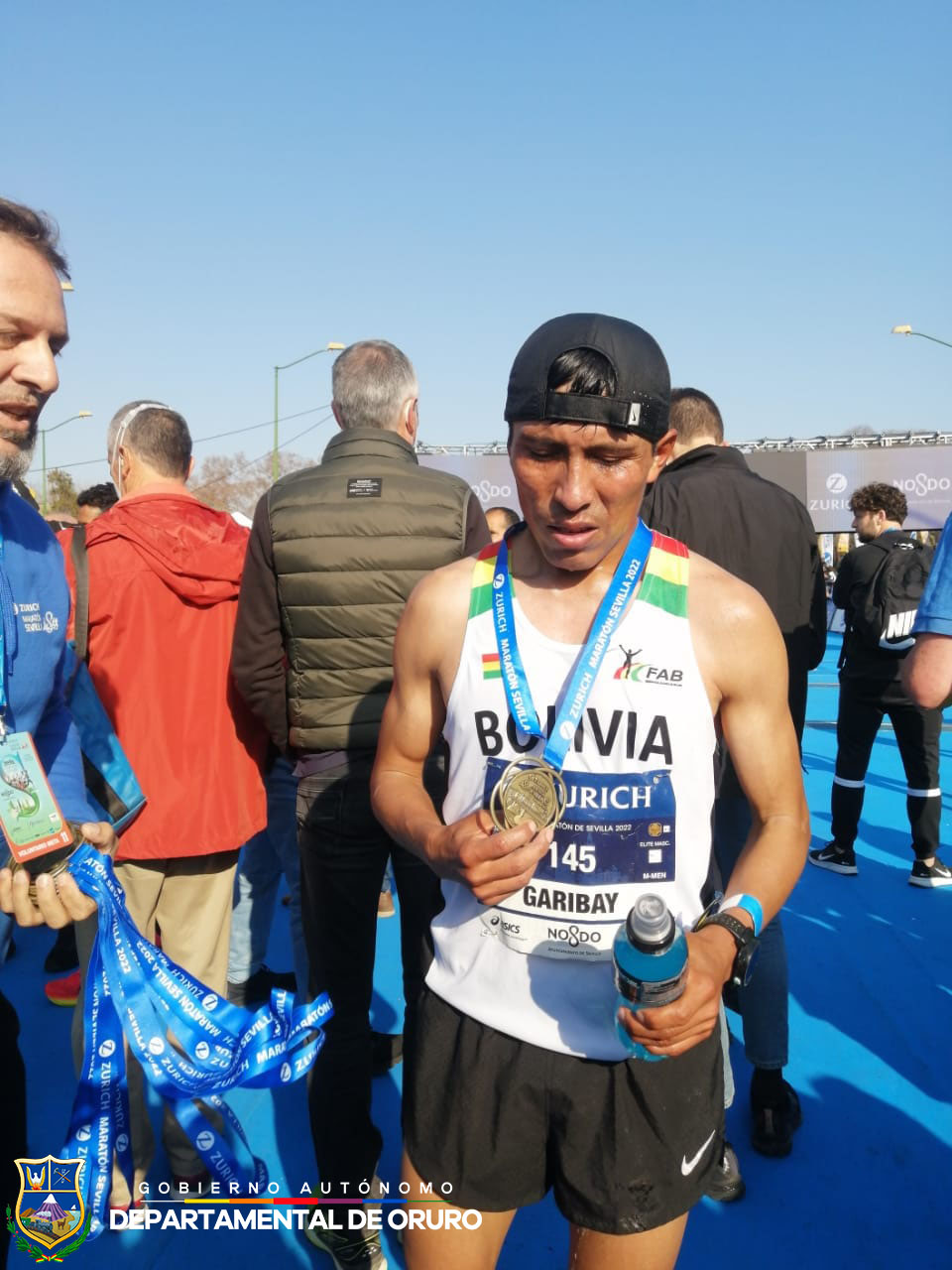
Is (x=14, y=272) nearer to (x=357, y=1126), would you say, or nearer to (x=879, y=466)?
(x=357, y=1126)

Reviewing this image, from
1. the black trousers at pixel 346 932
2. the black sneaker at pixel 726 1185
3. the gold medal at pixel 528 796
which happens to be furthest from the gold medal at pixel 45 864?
the black sneaker at pixel 726 1185

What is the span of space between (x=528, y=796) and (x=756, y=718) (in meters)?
0.48

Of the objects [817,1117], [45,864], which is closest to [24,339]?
[45,864]

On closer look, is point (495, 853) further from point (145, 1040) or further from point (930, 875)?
point (930, 875)

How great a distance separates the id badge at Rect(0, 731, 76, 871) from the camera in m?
1.63

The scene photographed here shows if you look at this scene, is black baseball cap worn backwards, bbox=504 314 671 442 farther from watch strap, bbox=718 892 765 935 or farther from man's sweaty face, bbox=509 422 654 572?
watch strap, bbox=718 892 765 935

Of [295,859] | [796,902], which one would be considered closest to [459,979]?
[295,859]

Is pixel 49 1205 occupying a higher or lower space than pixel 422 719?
lower

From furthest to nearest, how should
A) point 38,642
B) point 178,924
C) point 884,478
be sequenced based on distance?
point 884,478 → point 178,924 → point 38,642

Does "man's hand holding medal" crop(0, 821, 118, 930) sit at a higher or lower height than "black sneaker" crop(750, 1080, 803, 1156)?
higher

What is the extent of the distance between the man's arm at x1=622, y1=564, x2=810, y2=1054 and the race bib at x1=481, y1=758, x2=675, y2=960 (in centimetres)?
18

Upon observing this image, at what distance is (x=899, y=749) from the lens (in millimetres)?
5488

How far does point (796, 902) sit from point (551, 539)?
427cm

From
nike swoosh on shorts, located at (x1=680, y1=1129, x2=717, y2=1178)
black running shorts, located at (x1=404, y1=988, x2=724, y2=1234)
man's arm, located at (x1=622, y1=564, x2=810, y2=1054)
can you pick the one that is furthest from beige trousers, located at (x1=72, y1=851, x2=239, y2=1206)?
man's arm, located at (x1=622, y1=564, x2=810, y2=1054)
